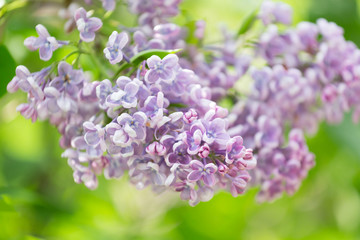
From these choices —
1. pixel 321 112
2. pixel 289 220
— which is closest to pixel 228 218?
pixel 289 220

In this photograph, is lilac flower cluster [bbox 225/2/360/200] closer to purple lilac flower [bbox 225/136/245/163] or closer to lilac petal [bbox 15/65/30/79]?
purple lilac flower [bbox 225/136/245/163]

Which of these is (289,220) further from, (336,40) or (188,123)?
(188,123)

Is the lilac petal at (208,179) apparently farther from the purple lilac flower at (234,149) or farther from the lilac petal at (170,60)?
the lilac petal at (170,60)

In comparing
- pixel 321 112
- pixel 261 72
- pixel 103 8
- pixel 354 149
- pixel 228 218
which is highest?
pixel 103 8

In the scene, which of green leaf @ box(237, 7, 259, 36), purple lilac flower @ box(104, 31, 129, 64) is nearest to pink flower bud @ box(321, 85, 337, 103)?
green leaf @ box(237, 7, 259, 36)

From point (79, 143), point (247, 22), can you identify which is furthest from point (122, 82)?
point (247, 22)

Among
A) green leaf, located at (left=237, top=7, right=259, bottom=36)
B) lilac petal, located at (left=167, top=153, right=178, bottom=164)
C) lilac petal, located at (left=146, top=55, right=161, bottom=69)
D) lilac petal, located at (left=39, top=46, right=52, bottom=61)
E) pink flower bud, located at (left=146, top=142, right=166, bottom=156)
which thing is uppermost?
lilac petal, located at (left=146, top=55, right=161, bottom=69)
